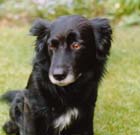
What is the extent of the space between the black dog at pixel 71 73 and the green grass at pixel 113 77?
0.62m

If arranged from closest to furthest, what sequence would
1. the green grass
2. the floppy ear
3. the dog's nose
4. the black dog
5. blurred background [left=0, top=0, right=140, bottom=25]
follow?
the dog's nose → the black dog → the floppy ear → the green grass → blurred background [left=0, top=0, right=140, bottom=25]

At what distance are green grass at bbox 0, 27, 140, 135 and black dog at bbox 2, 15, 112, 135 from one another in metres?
0.62

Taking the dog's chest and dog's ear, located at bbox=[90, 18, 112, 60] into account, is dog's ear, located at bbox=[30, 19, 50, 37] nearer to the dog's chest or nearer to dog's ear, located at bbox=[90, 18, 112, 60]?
dog's ear, located at bbox=[90, 18, 112, 60]

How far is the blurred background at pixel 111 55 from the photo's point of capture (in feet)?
16.2

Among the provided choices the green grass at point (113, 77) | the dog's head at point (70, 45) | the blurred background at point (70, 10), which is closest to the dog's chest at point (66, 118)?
the dog's head at point (70, 45)

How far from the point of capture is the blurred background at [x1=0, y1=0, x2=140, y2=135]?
495cm

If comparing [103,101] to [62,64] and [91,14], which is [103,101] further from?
[91,14]

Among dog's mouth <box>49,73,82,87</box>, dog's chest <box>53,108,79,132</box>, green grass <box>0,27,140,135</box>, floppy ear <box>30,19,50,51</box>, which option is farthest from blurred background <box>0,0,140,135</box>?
dog's mouth <box>49,73,82,87</box>

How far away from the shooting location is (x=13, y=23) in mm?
9578

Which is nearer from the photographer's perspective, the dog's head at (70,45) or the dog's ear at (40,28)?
the dog's head at (70,45)

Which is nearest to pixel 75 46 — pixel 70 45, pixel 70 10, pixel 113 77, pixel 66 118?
pixel 70 45

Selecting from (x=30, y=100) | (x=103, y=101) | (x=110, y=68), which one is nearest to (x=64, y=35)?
(x=30, y=100)

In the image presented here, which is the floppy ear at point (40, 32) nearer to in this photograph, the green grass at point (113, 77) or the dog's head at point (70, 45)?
the dog's head at point (70, 45)

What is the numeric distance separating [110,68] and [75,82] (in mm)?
2855
